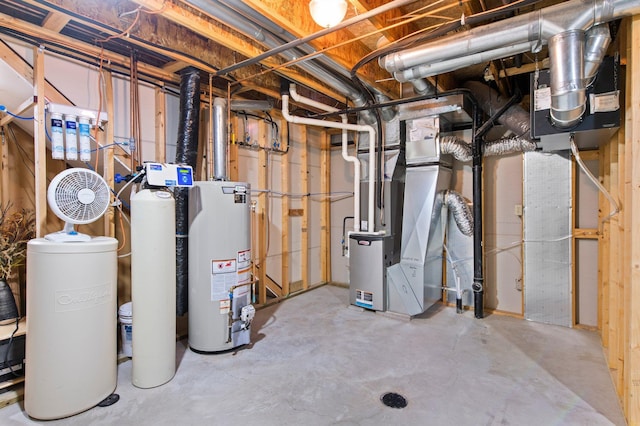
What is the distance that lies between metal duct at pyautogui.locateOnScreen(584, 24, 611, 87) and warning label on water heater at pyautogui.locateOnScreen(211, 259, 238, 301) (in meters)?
2.73

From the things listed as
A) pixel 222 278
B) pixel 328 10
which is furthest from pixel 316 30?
pixel 222 278

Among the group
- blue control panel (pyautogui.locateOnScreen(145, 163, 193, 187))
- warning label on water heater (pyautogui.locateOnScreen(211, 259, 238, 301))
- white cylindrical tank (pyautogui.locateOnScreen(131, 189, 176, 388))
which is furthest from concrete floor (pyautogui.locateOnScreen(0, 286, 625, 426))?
blue control panel (pyautogui.locateOnScreen(145, 163, 193, 187))

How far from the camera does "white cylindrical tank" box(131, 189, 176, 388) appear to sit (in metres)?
2.20

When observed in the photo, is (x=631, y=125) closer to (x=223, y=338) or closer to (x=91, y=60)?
(x=223, y=338)

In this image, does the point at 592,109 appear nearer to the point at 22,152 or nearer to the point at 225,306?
the point at 225,306

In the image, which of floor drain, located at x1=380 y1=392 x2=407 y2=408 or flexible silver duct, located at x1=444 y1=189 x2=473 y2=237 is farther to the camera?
flexible silver duct, located at x1=444 y1=189 x2=473 y2=237

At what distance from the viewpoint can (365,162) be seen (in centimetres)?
402

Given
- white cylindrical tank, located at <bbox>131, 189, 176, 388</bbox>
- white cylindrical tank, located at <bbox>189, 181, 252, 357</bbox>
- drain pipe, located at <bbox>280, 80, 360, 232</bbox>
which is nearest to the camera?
white cylindrical tank, located at <bbox>131, 189, 176, 388</bbox>

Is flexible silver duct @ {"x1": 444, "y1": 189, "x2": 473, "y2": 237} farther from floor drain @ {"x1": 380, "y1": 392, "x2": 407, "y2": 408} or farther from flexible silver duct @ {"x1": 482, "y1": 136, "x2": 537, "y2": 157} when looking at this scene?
floor drain @ {"x1": 380, "y1": 392, "x2": 407, "y2": 408}

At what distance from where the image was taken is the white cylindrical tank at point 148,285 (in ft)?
7.22

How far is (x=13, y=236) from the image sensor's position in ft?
7.52

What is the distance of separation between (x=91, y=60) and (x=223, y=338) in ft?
8.14

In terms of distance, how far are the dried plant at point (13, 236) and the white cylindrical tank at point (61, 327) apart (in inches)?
20.3

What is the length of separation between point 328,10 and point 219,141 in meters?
1.52
